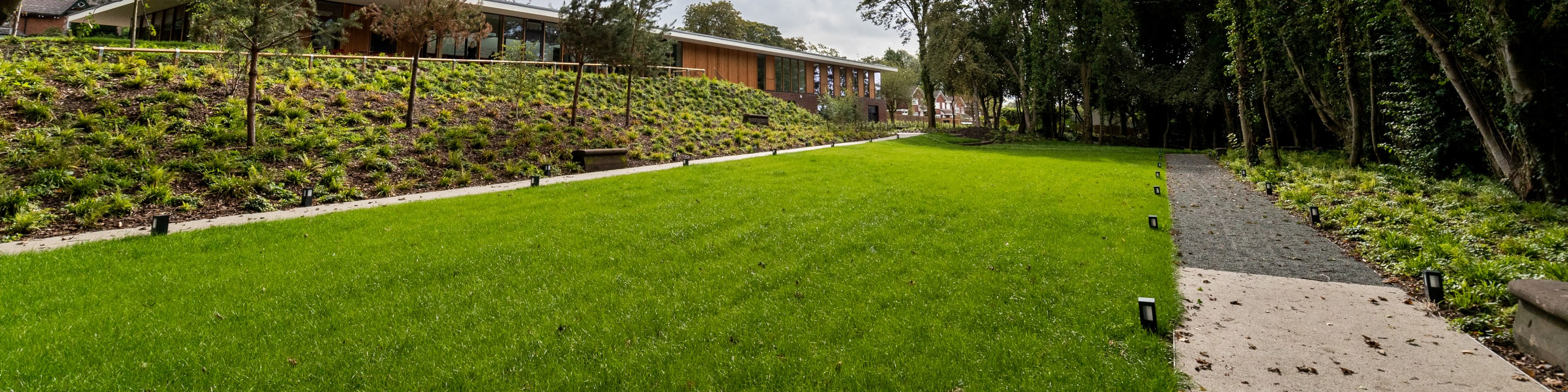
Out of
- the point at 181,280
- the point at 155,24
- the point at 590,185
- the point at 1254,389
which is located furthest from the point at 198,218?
the point at 155,24

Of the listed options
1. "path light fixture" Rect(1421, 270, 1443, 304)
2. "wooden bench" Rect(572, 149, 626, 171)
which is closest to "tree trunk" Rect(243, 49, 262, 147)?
"wooden bench" Rect(572, 149, 626, 171)

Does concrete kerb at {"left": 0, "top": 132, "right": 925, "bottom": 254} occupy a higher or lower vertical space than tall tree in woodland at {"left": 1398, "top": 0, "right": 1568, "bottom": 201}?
lower

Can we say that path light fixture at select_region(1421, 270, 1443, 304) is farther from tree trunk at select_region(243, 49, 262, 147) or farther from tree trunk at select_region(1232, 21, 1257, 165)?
tree trunk at select_region(243, 49, 262, 147)

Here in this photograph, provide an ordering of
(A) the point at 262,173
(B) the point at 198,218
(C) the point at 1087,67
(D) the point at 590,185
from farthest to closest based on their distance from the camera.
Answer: (C) the point at 1087,67
(D) the point at 590,185
(A) the point at 262,173
(B) the point at 198,218

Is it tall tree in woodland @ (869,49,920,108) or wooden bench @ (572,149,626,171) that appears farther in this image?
tall tree in woodland @ (869,49,920,108)

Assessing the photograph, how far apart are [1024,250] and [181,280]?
25.0 feet

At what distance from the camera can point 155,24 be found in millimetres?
25703

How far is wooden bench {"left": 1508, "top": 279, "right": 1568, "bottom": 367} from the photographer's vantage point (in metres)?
3.24

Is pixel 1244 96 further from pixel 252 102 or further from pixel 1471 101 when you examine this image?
pixel 252 102

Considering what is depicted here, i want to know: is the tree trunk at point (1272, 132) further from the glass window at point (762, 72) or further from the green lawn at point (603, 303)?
the glass window at point (762, 72)

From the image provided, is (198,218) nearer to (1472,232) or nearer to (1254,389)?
(1254,389)

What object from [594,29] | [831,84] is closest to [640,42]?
[594,29]

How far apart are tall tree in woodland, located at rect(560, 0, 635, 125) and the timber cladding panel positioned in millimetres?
15198

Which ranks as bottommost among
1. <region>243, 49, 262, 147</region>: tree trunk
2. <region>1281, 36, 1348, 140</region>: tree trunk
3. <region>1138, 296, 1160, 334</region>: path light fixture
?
<region>1138, 296, 1160, 334</region>: path light fixture
